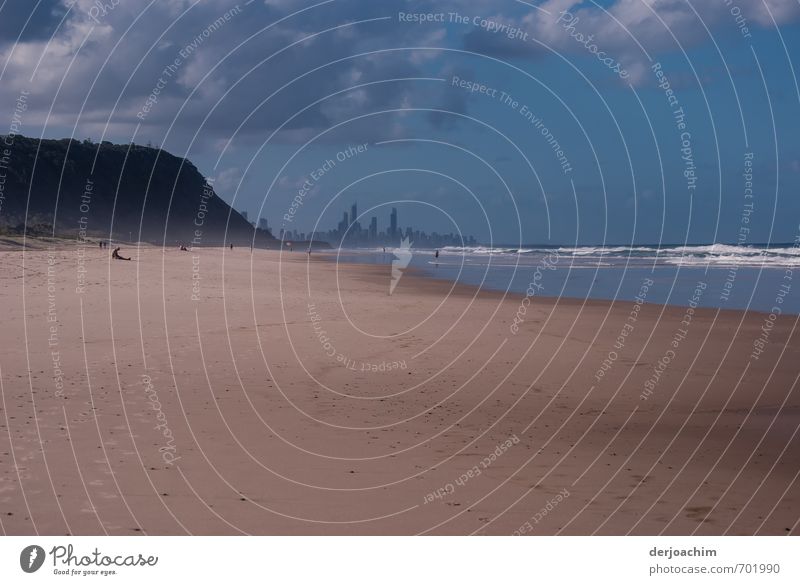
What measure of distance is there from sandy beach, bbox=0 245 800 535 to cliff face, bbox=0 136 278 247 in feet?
210

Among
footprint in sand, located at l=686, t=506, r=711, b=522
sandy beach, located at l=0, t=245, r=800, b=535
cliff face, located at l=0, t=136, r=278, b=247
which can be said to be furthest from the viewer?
cliff face, located at l=0, t=136, r=278, b=247

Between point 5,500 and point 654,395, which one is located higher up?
point 654,395

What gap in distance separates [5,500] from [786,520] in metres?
7.44

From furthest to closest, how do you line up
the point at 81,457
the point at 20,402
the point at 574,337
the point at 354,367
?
the point at 574,337
the point at 354,367
the point at 20,402
the point at 81,457

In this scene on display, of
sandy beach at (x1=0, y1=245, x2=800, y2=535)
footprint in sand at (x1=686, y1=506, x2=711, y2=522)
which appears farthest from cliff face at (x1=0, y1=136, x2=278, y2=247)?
footprint in sand at (x1=686, y1=506, x2=711, y2=522)

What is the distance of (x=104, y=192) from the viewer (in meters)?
130

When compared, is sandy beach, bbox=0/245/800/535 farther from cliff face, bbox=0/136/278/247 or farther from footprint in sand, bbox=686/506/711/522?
cliff face, bbox=0/136/278/247

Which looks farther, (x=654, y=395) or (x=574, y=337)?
(x=574, y=337)

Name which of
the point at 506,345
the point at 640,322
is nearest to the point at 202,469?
the point at 506,345

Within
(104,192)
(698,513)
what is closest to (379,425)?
(698,513)

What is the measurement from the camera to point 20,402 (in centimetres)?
1167

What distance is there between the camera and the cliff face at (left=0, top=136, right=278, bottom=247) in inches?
4075

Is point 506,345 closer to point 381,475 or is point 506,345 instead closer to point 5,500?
point 381,475

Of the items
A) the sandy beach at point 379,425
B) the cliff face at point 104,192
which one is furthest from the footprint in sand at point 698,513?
the cliff face at point 104,192
